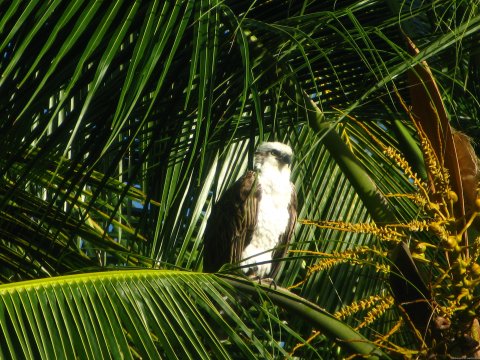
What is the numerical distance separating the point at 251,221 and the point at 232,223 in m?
0.10

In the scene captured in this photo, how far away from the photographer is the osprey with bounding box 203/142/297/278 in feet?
16.5

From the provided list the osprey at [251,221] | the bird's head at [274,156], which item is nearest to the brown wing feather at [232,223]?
the osprey at [251,221]

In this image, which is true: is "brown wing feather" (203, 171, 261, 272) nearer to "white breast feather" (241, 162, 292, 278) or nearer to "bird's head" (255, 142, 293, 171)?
"white breast feather" (241, 162, 292, 278)

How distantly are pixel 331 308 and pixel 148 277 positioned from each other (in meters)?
2.03

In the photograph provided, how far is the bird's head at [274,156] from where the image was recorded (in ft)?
16.8

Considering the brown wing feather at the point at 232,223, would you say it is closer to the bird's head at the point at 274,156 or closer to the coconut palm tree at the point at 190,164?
the bird's head at the point at 274,156

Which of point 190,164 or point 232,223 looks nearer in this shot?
point 190,164

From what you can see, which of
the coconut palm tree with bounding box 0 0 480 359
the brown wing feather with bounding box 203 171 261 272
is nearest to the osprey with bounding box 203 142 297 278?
the brown wing feather with bounding box 203 171 261 272

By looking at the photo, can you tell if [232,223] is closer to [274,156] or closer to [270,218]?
[270,218]

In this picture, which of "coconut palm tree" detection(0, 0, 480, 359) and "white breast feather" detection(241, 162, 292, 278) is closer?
"coconut palm tree" detection(0, 0, 480, 359)

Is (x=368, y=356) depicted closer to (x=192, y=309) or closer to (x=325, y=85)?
(x=192, y=309)

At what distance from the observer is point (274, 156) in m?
5.17

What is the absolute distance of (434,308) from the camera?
242 centimetres

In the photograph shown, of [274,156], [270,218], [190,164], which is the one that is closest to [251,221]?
[270,218]
